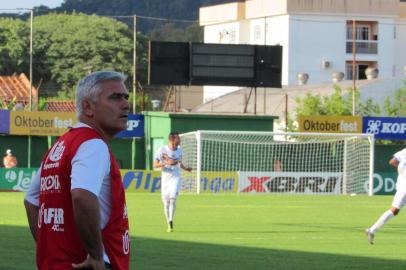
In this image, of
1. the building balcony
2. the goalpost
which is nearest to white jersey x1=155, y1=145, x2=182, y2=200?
the goalpost

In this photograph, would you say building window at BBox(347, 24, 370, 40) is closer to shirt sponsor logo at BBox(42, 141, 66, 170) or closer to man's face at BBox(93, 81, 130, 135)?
man's face at BBox(93, 81, 130, 135)

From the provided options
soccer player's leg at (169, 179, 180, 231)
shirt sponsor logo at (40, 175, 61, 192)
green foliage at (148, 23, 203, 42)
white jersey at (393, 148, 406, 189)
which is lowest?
soccer player's leg at (169, 179, 180, 231)

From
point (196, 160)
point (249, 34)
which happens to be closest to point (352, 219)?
point (196, 160)

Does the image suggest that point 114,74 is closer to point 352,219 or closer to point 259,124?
point 352,219

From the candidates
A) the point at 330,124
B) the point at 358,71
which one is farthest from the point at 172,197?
the point at 358,71

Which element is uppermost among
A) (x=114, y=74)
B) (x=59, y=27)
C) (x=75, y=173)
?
(x=59, y=27)

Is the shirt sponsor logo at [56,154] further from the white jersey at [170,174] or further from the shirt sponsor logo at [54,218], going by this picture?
the white jersey at [170,174]

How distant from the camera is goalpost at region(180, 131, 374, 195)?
45.9 m

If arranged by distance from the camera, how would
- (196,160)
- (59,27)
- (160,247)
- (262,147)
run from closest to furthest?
(160,247) → (196,160) → (262,147) → (59,27)

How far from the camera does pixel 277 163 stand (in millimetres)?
49688

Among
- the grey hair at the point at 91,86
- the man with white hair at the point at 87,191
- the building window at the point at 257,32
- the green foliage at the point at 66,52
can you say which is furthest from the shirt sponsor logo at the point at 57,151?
the green foliage at the point at 66,52

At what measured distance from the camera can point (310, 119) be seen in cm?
5425

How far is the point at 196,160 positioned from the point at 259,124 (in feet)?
30.8

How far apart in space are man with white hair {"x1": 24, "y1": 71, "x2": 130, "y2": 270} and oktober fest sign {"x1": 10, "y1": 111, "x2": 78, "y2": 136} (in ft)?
152
